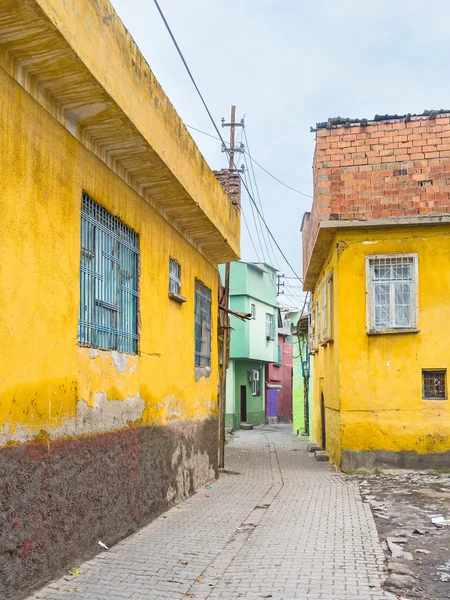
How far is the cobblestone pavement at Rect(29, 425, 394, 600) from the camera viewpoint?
5145mm

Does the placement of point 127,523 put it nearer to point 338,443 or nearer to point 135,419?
point 135,419

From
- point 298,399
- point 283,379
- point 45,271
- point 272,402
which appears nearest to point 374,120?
point 45,271

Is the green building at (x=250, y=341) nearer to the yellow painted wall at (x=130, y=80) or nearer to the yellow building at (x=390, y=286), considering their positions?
the yellow building at (x=390, y=286)

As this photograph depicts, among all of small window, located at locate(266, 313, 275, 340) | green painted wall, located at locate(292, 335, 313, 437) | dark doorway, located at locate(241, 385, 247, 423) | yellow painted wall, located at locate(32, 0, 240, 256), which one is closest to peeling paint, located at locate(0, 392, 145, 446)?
yellow painted wall, located at locate(32, 0, 240, 256)

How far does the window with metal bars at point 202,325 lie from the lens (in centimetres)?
1082

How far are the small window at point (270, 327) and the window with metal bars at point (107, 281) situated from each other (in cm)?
2814

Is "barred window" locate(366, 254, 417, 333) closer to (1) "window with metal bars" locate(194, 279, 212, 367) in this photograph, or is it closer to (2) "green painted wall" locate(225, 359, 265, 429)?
(1) "window with metal bars" locate(194, 279, 212, 367)

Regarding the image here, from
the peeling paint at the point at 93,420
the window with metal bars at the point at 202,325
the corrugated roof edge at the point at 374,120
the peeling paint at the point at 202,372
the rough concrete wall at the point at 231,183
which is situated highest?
the corrugated roof edge at the point at 374,120

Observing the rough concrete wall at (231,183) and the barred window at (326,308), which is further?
the barred window at (326,308)

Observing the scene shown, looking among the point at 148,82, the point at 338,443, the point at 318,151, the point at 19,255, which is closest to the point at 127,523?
the point at 19,255

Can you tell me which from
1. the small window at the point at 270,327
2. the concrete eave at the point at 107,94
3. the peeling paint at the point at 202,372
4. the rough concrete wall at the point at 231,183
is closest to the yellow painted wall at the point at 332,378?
the rough concrete wall at the point at 231,183

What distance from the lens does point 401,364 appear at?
12.4 m

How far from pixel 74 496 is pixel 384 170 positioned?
30.7 feet

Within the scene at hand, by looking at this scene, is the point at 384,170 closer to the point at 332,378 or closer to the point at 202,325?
the point at 332,378
